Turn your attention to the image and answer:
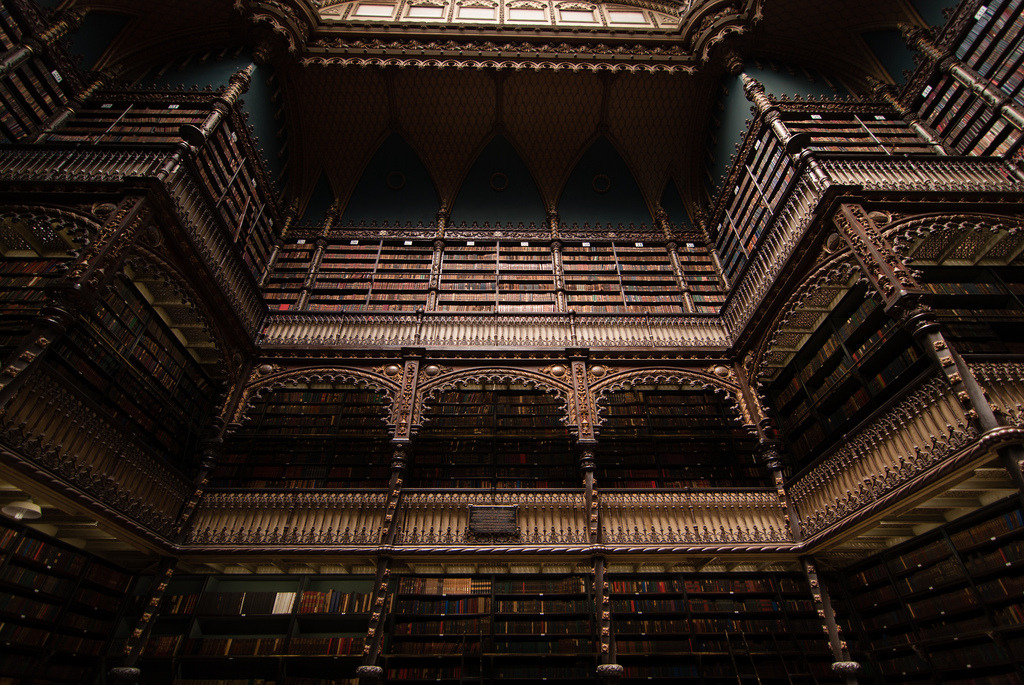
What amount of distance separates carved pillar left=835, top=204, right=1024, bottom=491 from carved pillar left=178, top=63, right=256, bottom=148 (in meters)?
7.02

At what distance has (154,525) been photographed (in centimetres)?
491

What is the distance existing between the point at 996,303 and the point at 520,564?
5.68 m

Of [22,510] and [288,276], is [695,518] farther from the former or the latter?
[288,276]

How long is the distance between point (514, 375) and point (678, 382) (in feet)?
6.97

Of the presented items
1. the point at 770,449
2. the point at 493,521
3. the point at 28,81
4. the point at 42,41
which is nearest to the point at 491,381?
the point at 493,521

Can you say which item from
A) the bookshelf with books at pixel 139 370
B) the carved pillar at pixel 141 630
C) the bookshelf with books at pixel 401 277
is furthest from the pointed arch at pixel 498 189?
the carved pillar at pixel 141 630

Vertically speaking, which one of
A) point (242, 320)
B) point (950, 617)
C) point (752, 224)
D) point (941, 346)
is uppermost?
point (752, 224)

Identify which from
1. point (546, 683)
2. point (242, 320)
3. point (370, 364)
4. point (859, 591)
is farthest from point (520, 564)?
point (242, 320)

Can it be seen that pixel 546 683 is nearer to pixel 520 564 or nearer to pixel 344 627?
pixel 520 564

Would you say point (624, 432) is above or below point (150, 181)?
below

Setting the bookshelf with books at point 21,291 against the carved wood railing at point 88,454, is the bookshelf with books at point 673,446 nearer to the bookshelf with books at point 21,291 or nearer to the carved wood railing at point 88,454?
the carved wood railing at point 88,454

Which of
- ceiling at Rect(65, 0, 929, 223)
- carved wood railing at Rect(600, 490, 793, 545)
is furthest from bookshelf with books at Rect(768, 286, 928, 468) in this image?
ceiling at Rect(65, 0, 929, 223)

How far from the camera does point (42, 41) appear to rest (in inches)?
238

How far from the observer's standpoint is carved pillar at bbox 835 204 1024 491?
11.6ft
